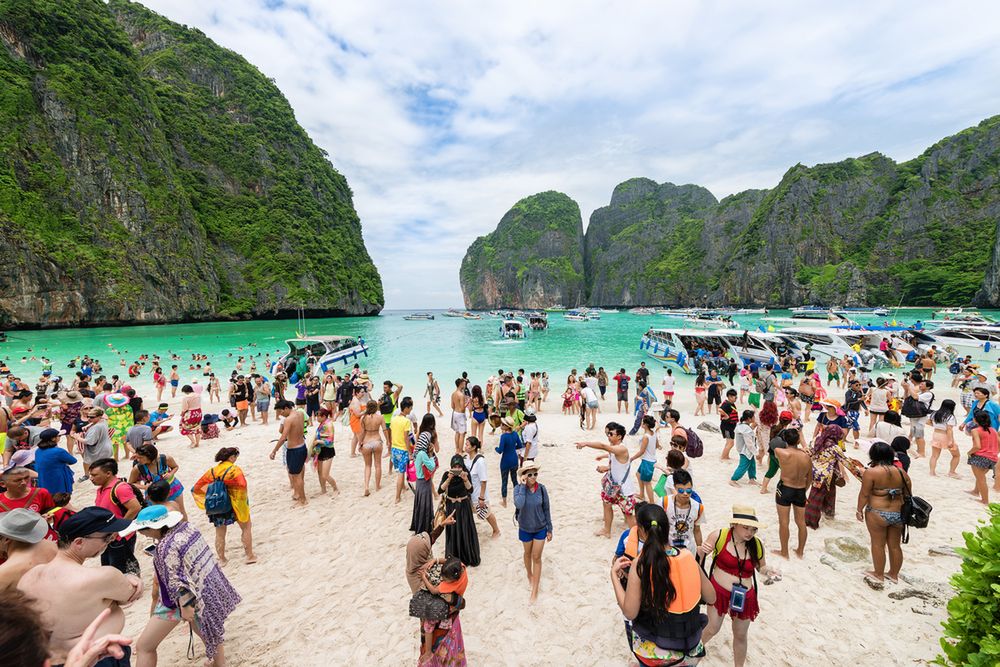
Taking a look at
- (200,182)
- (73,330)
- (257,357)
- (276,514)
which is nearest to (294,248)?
(200,182)

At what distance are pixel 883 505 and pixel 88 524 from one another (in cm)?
731

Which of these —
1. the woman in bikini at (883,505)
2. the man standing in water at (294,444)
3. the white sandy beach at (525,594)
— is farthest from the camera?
the man standing in water at (294,444)

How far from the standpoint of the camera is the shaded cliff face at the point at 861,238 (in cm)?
7600

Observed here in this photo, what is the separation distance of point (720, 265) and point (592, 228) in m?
66.9

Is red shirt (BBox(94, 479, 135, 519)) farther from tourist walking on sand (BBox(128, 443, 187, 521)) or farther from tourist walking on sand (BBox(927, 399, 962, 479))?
tourist walking on sand (BBox(927, 399, 962, 479))

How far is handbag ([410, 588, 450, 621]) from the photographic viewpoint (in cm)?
296

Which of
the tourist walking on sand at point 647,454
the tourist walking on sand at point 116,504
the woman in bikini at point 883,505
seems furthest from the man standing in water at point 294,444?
the woman in bikini at point 883,505

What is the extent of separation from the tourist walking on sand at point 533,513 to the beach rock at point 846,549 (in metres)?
3.92

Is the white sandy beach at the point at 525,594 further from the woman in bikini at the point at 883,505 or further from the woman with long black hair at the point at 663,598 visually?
the woman with long black hair at the point at 663,598

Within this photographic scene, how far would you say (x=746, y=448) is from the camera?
24.0 feet

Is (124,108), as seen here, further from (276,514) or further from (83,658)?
→ (83,658)

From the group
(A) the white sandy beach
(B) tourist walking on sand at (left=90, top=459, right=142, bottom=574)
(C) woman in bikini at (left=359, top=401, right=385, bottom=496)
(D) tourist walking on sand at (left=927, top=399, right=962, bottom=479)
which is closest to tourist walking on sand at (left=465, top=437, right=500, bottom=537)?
(A) the white sandy beach

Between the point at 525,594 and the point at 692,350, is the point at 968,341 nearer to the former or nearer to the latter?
the point at 692,350

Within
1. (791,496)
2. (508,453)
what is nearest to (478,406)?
(508,453)
